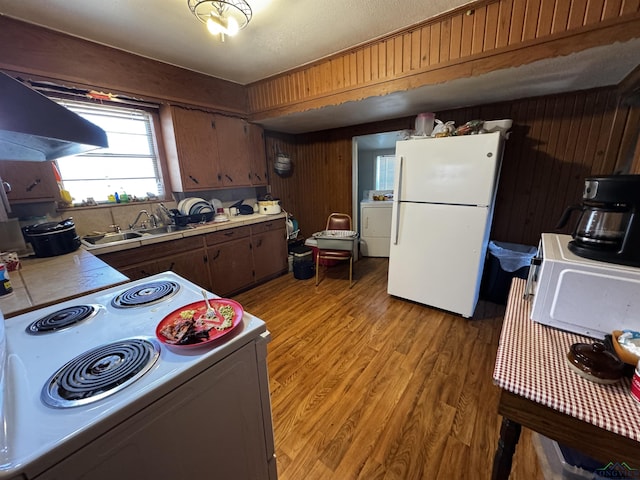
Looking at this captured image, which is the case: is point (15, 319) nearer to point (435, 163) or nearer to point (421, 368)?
point (421, 368)

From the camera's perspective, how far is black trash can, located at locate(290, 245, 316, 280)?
334 centimetres

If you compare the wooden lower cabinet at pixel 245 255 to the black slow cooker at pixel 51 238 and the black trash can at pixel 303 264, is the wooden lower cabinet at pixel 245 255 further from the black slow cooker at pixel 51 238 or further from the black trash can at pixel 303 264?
the black slow cooker at pixel 51 238

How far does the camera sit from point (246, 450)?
847mm

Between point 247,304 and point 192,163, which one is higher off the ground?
point 192,163

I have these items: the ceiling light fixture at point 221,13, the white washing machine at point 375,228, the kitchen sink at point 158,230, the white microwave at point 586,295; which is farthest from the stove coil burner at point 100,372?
the white washing machine at point 375,228

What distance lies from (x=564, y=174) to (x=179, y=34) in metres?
3.55

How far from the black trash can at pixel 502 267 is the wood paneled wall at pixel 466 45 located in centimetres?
163

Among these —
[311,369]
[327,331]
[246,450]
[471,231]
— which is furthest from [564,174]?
[246,450]

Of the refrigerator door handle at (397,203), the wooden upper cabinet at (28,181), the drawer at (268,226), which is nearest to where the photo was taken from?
the wooden upper cabinet at (28,181)

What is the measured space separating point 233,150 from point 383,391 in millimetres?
2847

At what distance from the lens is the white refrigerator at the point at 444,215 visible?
203cm

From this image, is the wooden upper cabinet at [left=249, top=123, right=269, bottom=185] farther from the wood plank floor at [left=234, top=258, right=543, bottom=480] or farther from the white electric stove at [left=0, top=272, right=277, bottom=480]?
the white electric stove at [left=0, top=272, right=277, bottom=480]

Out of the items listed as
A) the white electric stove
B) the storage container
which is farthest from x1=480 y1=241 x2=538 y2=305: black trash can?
the white electric stove

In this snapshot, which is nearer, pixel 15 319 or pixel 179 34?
pixel 15 319
